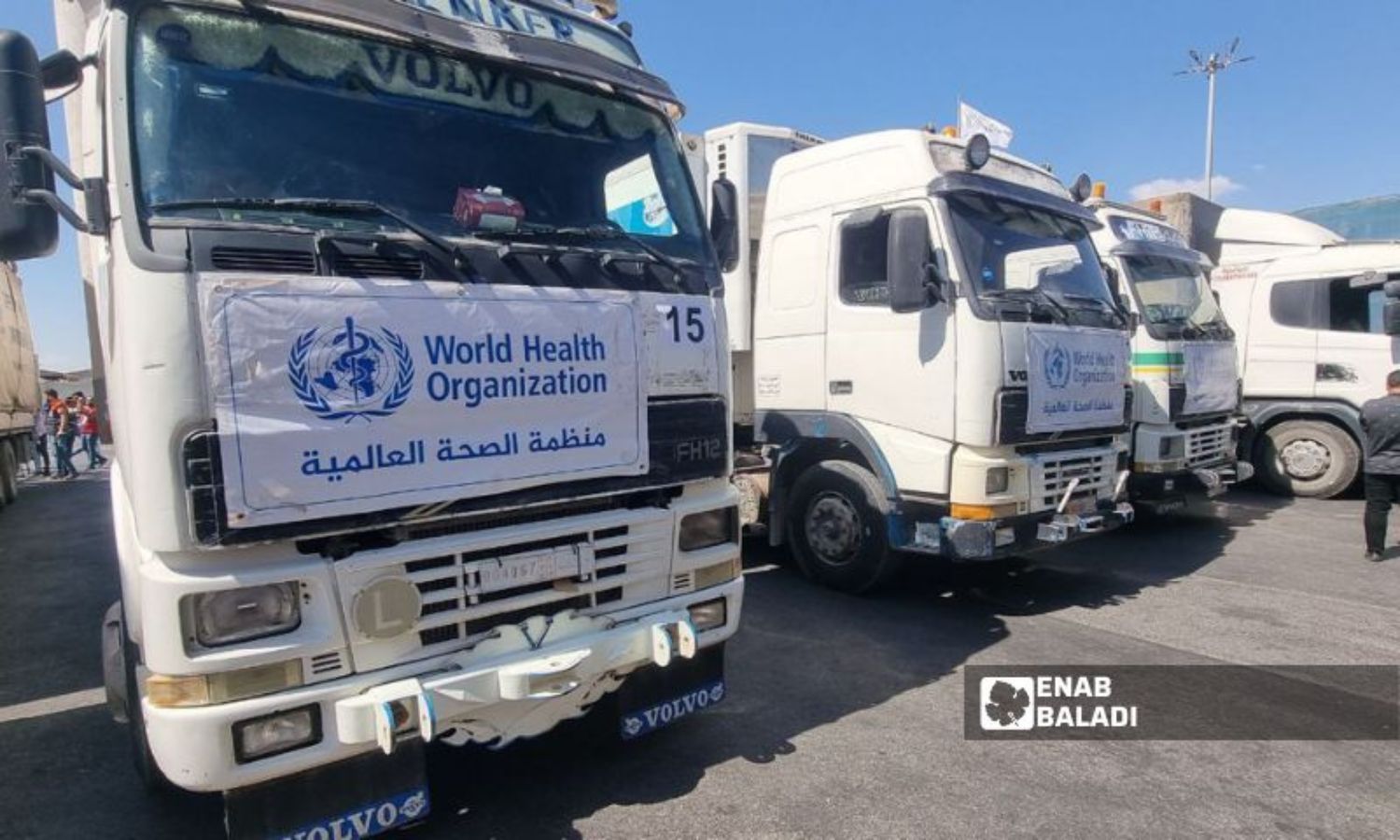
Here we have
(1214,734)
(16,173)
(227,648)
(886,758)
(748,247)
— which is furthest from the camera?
(748,247)

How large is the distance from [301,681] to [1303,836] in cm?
346

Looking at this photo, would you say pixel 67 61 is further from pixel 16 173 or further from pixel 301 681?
pixel 301 681

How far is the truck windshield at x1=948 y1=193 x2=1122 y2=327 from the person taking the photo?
16.6 feet

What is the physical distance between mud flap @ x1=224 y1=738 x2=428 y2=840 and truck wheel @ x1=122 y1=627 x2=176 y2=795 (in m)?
0.72

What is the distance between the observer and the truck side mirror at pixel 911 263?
15.9ft

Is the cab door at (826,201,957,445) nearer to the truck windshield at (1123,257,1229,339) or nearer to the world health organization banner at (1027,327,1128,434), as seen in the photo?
the world health organization banner at (1027,327,1128,434)

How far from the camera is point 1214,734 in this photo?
3.71 m

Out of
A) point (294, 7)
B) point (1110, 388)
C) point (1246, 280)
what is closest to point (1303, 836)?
point (1110, 388)

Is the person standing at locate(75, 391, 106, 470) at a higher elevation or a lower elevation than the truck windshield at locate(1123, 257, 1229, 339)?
lower

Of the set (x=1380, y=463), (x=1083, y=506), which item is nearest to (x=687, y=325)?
(x=1083, y=506)

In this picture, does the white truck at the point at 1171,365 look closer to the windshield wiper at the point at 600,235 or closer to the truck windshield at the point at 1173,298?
the truck windshield at the point at 1173,298

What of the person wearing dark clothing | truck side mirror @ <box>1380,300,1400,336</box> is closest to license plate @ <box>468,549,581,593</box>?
the person wearing dark clothing

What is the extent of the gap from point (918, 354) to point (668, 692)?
2.79 meters

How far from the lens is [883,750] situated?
3.54 meters
